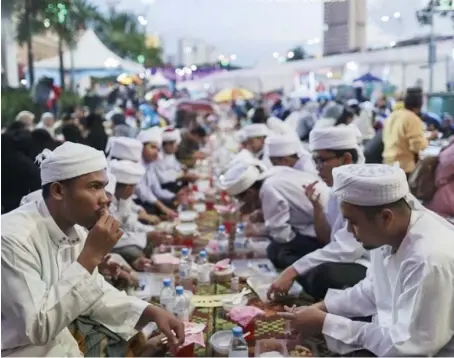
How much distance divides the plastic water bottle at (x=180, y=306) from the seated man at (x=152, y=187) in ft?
7.28

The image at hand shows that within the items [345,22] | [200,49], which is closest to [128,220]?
[345,22]

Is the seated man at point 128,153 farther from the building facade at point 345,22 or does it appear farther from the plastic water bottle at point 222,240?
the building facade at point 345,22

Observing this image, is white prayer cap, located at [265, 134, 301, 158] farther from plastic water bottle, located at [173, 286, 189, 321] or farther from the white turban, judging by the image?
plastic water bottle, located at [173, 286, 189, 321]

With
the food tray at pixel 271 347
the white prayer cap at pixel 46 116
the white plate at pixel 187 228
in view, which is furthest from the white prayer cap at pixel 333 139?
the white prayer cap at pixel 46 116

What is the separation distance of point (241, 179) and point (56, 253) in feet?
6.13

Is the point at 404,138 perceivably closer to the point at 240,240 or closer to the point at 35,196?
the point at 240,240

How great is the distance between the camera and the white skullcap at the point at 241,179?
12.5 ft

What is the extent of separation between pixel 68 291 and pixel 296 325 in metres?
0.99

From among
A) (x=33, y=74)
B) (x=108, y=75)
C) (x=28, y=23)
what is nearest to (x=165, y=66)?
(x=108, y=75)

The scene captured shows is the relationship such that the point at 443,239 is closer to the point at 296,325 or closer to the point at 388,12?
the point at 296,325

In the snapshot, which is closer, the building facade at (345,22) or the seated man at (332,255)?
the building facade at (345,22)

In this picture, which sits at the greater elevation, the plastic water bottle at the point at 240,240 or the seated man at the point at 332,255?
the seated man at the point at 332,255

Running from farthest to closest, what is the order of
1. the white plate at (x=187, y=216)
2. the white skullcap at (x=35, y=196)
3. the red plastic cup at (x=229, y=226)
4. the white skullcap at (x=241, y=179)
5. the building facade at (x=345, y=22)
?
the white plate at (x=187, y=216), the red plastic cup at (x=229, y=226), the white skullcap at (x=241, y=179), the building facade at (x=345, y=22), the white skullcap at (x=35, y=196)

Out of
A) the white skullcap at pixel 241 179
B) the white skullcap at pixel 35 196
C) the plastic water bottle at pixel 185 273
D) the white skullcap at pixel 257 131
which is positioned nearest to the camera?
the white skullcap at pixel 35 196
